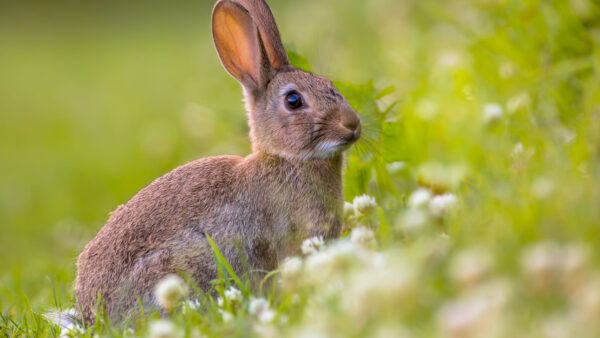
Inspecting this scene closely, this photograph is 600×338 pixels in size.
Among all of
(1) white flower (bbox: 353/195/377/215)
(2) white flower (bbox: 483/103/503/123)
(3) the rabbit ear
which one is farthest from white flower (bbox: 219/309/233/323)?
(2) white flower (bbox: 483/103/503/123)

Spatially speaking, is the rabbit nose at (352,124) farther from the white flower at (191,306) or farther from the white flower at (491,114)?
the white flower at (191,306)

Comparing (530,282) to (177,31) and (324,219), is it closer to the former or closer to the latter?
(324,219)

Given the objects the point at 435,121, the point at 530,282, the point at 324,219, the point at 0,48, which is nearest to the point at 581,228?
the point at 530,282

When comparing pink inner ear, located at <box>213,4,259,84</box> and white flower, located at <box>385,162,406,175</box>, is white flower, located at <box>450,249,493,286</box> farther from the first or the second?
pink inner ear, located at <box>213,4,259,84</box>

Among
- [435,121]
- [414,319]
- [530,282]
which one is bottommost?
[414,319]

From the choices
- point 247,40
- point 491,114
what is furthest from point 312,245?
point 247,40

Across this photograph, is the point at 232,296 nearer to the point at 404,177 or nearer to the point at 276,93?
the point at 276,93

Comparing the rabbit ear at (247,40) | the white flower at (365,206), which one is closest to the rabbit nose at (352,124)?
the white flower at (365,206)
